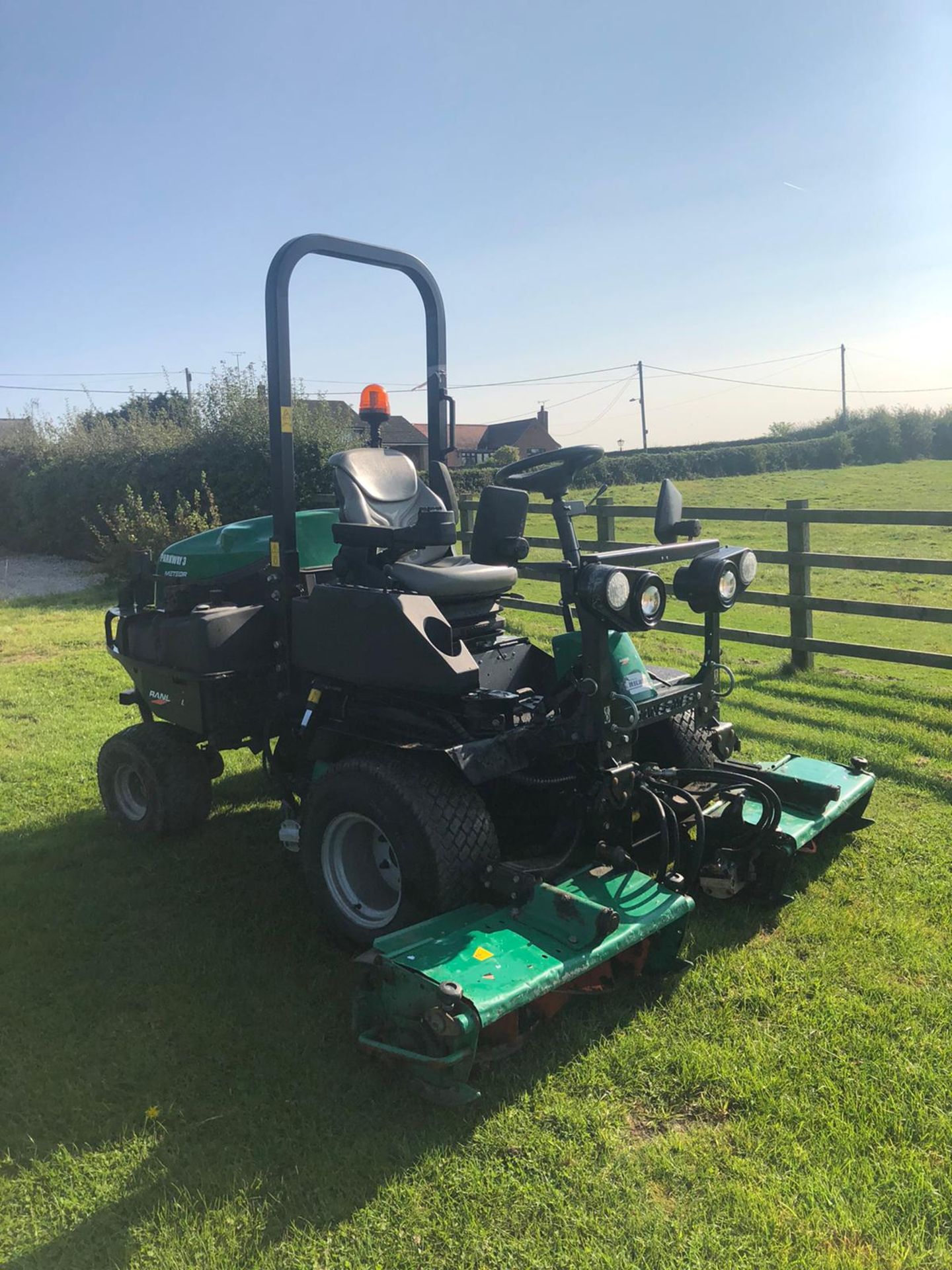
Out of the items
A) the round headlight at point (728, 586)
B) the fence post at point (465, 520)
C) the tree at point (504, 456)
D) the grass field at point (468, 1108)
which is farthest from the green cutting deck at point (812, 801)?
the tree at point (504, 456)

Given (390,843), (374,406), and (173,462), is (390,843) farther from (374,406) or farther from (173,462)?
(173,462)

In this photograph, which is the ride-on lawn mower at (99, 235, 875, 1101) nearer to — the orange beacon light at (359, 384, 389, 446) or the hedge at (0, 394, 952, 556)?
the orange beacon light at (359, 384, 389, 446)

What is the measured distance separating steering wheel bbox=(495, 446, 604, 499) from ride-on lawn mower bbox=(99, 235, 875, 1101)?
0.01 metres

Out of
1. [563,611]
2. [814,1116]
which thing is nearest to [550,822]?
[563,611]

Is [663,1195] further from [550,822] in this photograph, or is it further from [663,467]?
[663,467]

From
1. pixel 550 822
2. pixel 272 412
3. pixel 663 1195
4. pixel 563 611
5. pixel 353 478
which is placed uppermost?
pixel 272 412

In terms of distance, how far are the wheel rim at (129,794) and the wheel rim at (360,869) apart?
5.32 ft

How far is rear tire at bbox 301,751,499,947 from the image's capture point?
3.06 meters

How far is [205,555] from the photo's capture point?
4.35 m

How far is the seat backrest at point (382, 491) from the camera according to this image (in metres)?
3.83

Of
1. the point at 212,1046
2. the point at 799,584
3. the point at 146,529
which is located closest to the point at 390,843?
the point at 212,1046

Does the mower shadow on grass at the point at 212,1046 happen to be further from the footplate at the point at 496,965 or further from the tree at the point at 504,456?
the tree at the point at 504,456

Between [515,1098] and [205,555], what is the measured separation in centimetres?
273

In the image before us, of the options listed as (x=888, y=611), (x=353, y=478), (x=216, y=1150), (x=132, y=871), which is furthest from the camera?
(x=888, y=611)
